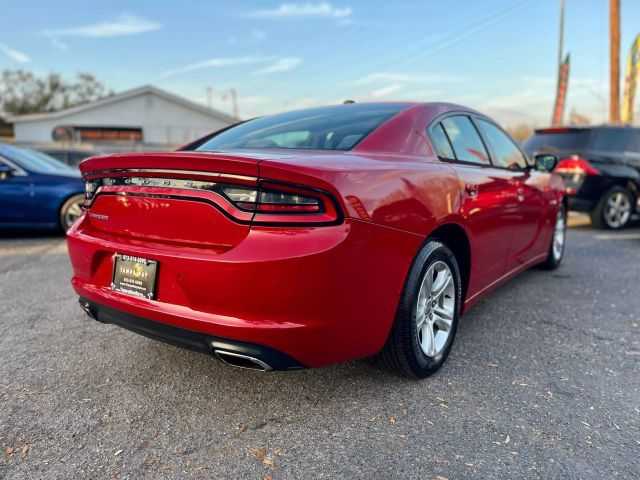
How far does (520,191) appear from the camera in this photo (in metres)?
3.71

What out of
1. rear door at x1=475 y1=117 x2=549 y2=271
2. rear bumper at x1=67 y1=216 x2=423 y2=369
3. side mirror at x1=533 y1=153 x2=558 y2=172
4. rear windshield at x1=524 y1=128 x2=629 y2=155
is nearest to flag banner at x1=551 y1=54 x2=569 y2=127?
rear windshield at x1=524 y1=128 x2=629 y2=155

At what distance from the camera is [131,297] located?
2217 mm

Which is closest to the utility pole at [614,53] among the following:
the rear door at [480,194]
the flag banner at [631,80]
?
the flag banner at [631,80]

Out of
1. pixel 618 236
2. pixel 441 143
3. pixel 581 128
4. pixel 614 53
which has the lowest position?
pixel 618 236

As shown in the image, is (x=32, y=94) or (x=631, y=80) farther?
(x=32, y=94)

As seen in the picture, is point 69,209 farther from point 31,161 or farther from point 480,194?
point 480,194

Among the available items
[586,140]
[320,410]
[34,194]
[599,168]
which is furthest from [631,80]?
[320,410]

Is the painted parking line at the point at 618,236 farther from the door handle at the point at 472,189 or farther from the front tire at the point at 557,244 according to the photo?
the door handle at the point at 472,189

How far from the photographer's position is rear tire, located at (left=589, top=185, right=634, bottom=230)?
7863 mm

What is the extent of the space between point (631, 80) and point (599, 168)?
33.0 feet

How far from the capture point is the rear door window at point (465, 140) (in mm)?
3094

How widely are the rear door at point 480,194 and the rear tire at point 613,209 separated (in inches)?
206

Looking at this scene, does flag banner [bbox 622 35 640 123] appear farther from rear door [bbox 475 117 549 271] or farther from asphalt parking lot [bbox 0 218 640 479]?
asphalt parking lot [bbox 0 218 640 479]

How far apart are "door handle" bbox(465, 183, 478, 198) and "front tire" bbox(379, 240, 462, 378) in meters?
0.42
